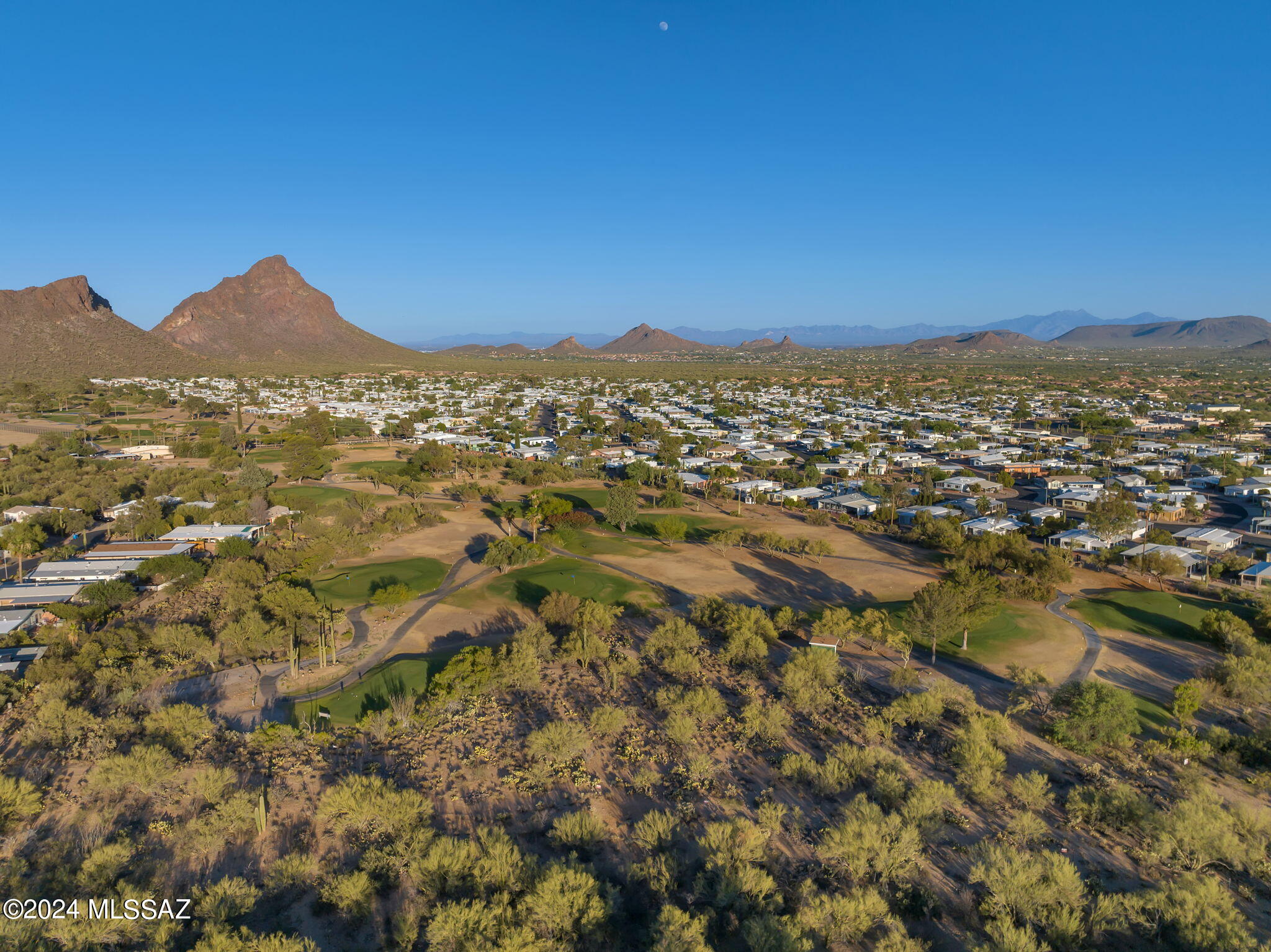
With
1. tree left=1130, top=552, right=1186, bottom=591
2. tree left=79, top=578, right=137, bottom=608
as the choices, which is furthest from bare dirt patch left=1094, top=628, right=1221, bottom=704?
tree left=79, top=578, right=137, bottom=608

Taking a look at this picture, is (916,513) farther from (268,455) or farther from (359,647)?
(268,455)

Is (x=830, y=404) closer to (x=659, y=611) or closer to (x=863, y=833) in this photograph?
(x=659, y=611)

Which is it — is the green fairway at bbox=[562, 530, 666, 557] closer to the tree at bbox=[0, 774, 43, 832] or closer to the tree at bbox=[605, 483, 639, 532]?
the tree at bbox=[605, 483, 639, 532]

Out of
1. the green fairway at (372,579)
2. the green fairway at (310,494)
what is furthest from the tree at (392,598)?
the green fairway at (310,494)

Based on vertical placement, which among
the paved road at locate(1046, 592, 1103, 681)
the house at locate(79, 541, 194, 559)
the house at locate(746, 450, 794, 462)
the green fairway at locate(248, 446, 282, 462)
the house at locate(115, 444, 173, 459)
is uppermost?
the house at locate(115, 444, 173, 459)

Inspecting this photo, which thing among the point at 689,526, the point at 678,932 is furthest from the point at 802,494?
the point at 678,932

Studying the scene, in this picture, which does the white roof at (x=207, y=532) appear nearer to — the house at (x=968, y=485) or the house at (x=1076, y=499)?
the house at (x=968, y=485)

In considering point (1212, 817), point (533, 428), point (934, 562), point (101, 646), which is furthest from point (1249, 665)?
point (533, 428)
